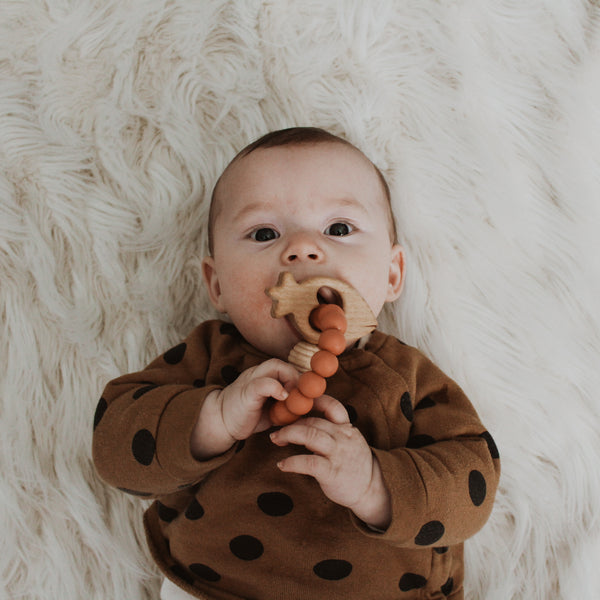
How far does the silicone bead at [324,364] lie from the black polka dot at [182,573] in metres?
0.51

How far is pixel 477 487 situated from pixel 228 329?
490mm

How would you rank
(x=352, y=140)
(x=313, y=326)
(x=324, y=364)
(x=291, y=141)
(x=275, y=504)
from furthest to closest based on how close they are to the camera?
(x=352, y=140) < (x=291, y=141) < (x=275, y=504) < (x=313, y=326) < (x=324, y=364)

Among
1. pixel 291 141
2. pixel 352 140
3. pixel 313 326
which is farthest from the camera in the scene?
pixel 352 140

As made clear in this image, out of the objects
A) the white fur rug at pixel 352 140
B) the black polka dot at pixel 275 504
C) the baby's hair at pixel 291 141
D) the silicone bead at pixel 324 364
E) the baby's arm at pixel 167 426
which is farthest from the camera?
the white fur rug at pixel 352 140

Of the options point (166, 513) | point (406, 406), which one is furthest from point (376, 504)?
point (166, 513)

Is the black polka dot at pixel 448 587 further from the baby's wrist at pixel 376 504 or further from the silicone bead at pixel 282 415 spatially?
the silicone bead at pixel 282 415

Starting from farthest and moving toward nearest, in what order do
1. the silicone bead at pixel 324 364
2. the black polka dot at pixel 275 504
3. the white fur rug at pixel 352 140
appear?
1. the white fur rug at pixel 352 140
2. the black polka dot at pixel 275 504
3. the silicone bead at pixel 324 364

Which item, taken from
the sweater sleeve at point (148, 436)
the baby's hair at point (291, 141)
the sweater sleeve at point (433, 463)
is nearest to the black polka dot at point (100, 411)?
the sweater sleeve at point (148, 436)

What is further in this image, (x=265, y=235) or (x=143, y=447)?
(x=265, y=235)

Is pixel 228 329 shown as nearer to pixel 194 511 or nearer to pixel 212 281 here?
pixel 212 281

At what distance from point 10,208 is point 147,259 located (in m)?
0.28

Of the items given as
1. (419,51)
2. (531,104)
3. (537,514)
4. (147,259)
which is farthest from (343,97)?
(537,514)

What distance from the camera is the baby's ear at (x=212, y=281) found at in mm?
1131

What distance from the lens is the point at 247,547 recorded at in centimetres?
98
